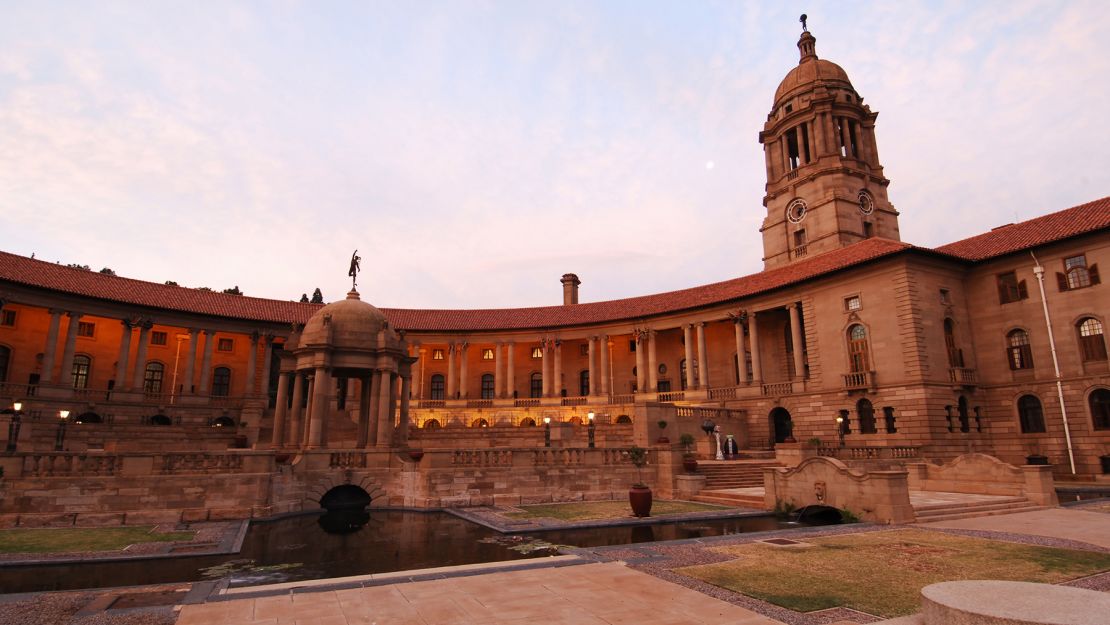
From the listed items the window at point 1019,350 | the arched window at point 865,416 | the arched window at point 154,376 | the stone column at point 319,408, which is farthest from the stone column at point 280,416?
the window at point 1019,350

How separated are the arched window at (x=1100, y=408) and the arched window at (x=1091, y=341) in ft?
6.35

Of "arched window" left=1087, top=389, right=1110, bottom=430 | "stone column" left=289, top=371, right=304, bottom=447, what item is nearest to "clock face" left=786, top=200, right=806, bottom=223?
"arched window" left=1087, top=389, right=1110, bottom=430

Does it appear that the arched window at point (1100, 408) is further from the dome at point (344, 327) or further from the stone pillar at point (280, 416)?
the stone pillar at point (280, 416)

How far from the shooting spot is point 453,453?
1005 inches

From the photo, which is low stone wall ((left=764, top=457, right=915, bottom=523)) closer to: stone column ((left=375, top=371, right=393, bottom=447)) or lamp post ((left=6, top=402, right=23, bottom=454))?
stone column ((left=375, top=371, right=393, bottom=447))

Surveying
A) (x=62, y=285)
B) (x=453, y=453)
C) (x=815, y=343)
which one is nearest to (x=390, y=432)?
(x=453, y=453)

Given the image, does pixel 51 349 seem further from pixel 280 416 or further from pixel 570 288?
pixel 570 288

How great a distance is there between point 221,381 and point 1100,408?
64804mm

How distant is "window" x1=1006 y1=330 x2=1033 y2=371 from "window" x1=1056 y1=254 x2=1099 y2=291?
357 centimetres

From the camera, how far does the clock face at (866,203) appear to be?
60.1 m

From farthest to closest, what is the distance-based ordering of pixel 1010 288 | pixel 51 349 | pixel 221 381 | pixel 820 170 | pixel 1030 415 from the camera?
pixel 820 170 → pixel 221 381 → pixel 51 349 → pixel 1010 288 → pixel 1030 415

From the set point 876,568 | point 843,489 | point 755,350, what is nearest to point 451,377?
point 755,350

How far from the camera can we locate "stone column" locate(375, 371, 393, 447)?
1105 inches

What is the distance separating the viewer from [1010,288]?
3784 centimetres
